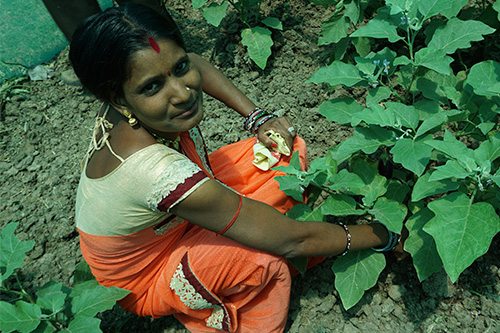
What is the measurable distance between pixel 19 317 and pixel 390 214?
4.54ft

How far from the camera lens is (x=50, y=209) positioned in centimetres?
254

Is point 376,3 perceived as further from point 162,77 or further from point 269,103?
point 162,77

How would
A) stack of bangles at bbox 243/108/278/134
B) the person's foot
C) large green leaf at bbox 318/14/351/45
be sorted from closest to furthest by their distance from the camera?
stack of bangles at bbox 243/108/278/134 < large green leaf at bbox 318/14/351/45 < the person's foot

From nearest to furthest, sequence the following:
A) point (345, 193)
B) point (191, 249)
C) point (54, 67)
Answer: point (191, 249) < point (345, 193) < point (54, 67)

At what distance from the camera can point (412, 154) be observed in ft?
4.96

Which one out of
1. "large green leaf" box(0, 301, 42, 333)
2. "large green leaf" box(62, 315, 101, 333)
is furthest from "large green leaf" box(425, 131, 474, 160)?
"large green leaf" box(0, 301, 42, 333)

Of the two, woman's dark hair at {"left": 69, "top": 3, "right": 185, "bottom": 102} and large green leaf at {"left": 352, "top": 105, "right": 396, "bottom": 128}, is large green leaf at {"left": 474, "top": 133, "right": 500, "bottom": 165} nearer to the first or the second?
large green leaf at {"left": 352, "top": 105, "right": 396, "bottom": 128}

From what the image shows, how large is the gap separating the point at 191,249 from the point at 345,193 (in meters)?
0.67

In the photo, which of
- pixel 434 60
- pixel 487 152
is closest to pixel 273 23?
pixel 434 60

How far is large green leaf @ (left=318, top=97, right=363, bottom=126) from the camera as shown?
187 centimetres

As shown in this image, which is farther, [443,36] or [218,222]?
[443,36]

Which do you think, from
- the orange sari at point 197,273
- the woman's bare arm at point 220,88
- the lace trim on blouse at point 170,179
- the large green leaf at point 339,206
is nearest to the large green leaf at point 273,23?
the woman's bare arm at point 220,88

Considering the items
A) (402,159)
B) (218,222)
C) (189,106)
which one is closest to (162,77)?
(189,106)

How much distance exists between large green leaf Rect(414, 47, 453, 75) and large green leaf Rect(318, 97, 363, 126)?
1.10 ft
